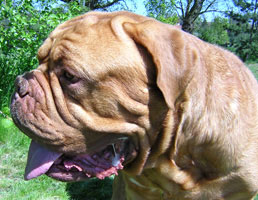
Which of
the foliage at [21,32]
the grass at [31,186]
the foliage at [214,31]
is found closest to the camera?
the grass at [31,186]

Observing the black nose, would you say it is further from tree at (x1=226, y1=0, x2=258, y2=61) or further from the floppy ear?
tree at (x1=226, y1=0, x2=258, y2=61)

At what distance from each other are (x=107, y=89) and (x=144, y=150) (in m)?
0.53

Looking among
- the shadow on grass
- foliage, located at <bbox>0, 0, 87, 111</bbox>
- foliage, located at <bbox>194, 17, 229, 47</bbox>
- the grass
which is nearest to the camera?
the grass

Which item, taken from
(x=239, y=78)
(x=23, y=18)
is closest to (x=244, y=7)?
(x=23, y=18)

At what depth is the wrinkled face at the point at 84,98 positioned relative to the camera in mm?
1933

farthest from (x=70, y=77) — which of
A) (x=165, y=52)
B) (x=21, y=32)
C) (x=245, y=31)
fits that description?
(x=245, y=31)

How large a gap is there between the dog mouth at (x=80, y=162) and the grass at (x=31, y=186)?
4.99 feet

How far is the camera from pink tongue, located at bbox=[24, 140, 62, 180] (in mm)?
2115

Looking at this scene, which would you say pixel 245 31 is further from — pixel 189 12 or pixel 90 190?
pixel 90 190

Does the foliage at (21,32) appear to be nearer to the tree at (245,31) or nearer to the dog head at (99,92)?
the dog head at (99,92)

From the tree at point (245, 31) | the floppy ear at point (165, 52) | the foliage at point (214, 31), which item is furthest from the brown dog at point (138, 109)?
the foliage at point (214, 31)

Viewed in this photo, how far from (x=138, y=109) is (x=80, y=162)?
21.5 inches

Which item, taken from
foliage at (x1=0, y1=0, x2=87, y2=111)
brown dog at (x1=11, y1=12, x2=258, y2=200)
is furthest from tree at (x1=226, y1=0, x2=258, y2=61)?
brown dog at (x1=11, y1=12, x2=258, y2=200)

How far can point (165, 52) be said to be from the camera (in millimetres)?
1909
